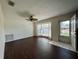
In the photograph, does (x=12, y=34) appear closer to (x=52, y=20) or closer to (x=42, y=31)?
(x=52, y=20)

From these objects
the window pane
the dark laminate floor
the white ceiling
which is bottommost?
the dark laminate floor

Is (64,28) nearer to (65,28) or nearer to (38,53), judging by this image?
(65,28)

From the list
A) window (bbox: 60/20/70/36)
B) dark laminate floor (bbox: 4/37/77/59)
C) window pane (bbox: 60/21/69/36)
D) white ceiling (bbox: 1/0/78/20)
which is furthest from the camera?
window pane (bbox: 60/21/69/36)

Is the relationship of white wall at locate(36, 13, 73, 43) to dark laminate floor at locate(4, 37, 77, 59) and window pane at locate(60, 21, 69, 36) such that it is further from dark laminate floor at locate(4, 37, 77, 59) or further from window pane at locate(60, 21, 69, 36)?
dark laminate floor at locate(4, 37, 77, 59)

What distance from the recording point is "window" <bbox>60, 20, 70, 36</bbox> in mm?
6582

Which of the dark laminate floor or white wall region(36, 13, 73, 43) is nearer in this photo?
the dark laminate floor

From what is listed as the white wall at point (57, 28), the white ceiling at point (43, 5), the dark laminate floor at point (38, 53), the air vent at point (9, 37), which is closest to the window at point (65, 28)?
the white wall at point (57, 28)

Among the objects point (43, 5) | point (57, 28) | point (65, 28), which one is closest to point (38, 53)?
point (43, 5)

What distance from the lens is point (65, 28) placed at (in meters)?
6.91

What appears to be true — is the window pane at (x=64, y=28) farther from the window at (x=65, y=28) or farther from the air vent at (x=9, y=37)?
the air vent at (x=9, y=37)

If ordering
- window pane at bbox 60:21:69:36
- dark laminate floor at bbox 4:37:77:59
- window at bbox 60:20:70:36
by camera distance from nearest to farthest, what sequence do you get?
dark laminate floor at bbox 4:37:77:59 → window at bbox 60:20:70:36 → window pane at bbox 60:21:69:36

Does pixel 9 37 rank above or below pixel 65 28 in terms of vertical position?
below

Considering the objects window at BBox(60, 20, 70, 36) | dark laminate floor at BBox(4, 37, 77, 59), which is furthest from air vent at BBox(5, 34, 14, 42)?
window at BBox(60, 20, 70, 36)

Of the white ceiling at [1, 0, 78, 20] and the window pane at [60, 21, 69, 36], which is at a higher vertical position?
the white ceiling at [1, 0, 78, 20]
